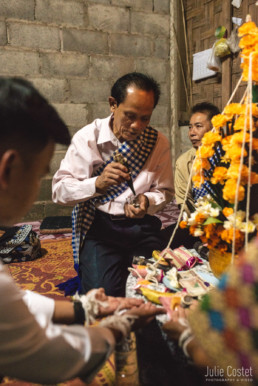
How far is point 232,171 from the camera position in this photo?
116 centimetres

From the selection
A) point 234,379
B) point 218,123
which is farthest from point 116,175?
point 234,379

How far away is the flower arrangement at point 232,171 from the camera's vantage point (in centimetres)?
115

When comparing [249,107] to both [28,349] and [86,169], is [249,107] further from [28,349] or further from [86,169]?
[86,169]

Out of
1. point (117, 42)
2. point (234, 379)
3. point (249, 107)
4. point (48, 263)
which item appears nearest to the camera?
point (234, 379)

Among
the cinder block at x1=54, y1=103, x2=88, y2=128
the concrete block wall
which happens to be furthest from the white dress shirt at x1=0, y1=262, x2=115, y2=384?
the cinder block at x1=54, y1=103, x2=88, y2=128

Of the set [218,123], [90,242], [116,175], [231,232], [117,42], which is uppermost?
[117,42]

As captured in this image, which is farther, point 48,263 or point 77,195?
point 48,263

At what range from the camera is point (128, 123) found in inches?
77.7

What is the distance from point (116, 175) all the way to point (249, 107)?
2.80ft

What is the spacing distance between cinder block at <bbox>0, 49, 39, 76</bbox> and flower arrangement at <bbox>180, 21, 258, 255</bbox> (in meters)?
3.61

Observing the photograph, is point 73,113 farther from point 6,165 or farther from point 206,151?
point 6,165

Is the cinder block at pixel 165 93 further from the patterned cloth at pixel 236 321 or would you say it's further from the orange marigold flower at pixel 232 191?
the patterned cloth at pixel 236 321

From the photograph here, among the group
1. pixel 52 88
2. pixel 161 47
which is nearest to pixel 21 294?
pixel 52 88

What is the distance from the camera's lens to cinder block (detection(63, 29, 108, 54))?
433 cm
